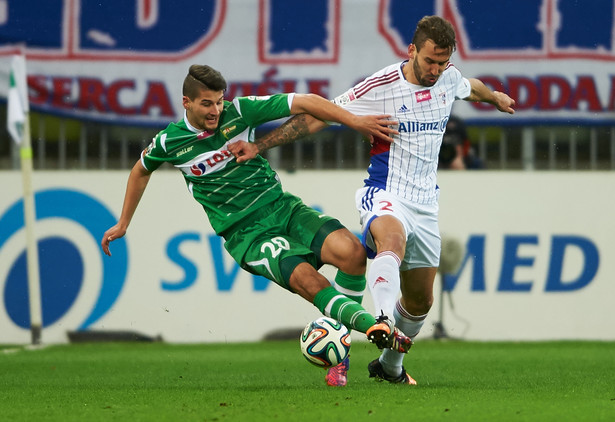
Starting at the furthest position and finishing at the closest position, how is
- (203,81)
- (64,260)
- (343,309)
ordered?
(64,260)
(203,81)
(343,309)

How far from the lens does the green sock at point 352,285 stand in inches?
274

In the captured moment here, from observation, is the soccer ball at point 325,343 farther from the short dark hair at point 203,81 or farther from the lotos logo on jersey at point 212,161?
the short dark hair at point 203,81

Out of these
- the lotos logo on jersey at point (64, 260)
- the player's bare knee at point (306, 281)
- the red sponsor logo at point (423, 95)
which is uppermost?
the red sponsor logo at point (423, 95)

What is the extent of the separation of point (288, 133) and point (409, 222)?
3.02 feet

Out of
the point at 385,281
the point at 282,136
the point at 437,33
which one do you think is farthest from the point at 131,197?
the point at 437,33

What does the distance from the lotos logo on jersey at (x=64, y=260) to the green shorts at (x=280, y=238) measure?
508 centimetres

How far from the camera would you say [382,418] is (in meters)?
5.09

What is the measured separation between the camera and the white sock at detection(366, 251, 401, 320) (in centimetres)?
630

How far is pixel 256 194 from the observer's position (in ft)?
23.5

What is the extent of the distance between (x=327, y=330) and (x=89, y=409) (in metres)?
1.44

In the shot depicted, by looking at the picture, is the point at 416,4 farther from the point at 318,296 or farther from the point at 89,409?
the point at 89,409

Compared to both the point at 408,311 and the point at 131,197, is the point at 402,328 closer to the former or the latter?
the point at 408,311

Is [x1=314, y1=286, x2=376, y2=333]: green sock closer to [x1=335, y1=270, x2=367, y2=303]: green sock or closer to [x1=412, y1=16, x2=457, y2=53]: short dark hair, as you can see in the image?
[x1=335, y1=270, x2=367, y2=303]: green sock

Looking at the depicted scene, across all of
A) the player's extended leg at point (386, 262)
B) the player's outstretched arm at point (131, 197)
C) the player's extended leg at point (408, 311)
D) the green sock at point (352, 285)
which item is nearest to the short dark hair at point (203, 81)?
the player's outstretched arm at point (131, 197)
